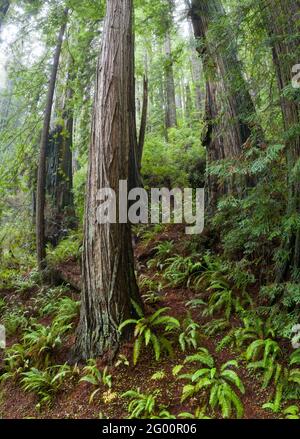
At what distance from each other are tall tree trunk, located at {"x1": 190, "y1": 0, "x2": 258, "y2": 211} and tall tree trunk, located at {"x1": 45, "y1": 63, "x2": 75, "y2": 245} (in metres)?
3.79

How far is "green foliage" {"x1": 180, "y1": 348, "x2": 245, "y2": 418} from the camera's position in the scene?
159 inches

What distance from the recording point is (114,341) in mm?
4938

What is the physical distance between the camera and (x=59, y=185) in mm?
10195

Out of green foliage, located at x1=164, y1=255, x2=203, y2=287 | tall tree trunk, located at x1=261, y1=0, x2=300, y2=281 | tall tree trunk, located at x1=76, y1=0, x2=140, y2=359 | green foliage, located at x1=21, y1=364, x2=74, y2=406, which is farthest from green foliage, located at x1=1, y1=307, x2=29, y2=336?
tall tree trunk, located at x1=261, y1=0, x2=300, y2=281

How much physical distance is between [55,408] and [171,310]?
7.27 feet

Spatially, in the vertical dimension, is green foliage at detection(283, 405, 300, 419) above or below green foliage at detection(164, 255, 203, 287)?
below

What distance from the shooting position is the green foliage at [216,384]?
404 cm

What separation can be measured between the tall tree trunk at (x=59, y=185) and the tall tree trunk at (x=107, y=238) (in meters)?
4.53

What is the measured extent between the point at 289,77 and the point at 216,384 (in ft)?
13.0

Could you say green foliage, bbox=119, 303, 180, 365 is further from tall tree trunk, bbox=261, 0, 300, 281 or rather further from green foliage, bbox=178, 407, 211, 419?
tall tree trunk, bbox=261, 0, 300, 281

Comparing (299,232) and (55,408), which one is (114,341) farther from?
(299,232)

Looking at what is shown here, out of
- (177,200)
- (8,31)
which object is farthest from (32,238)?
(8,31)
